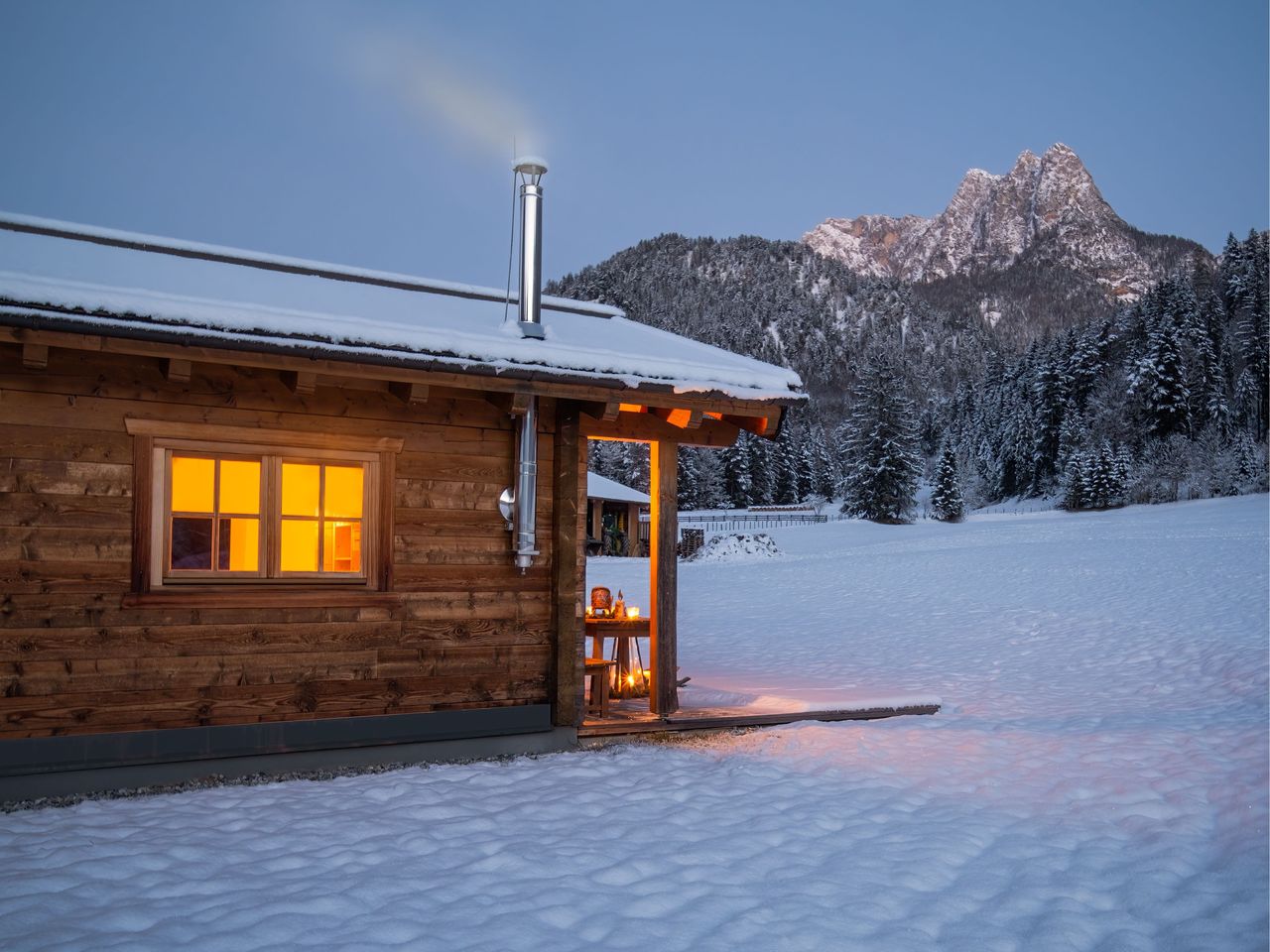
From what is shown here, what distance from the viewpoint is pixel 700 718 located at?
859 centimetres

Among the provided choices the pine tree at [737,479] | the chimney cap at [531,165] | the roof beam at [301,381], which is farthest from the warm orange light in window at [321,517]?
the pine tree at [737,479]

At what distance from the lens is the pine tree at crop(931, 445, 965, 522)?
5181 centimetres

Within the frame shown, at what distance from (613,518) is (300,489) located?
36.2m

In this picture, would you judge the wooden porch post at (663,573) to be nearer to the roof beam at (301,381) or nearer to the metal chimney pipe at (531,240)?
the metal chimney pipe at (531,240)

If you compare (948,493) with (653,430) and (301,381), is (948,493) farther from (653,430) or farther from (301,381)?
(301,381)

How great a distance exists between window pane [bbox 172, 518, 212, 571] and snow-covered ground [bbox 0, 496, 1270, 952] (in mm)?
1570

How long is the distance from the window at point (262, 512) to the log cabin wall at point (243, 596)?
0.50 ft

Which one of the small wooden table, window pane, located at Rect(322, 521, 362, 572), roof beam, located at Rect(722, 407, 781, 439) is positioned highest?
roof beam, located at Rect(722, 407, 781, 439)

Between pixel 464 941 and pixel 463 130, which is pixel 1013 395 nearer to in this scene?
pixel 463 130

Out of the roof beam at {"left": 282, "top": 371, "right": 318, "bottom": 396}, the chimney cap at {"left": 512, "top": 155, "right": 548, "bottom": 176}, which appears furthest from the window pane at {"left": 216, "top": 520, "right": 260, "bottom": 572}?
the chimney cap at {"left": 512, "top": 155, "right": 548, "bottom": 176}

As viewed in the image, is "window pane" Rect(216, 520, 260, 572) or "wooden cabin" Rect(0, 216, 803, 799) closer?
"wooden cabin" Rect(0, 216, 803, 799)

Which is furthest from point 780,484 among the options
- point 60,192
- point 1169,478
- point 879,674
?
point 60,192

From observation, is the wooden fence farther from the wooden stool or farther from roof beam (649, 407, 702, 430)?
roof beam (649, 407, 702, 430)

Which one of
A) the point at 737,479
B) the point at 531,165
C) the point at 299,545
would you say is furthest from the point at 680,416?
the point at 737,479
